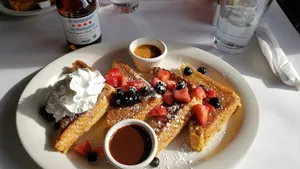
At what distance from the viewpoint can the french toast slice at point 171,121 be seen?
1.19m

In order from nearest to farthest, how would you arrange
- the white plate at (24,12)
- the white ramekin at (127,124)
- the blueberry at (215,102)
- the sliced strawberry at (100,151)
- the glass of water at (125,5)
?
1. the white ramekin at (127,124)
2. the sliced strawberry at (100,151)
3. the blueberry at (215,102)
4. the white plate at (24,12)
5. the glass of water at (125,5)

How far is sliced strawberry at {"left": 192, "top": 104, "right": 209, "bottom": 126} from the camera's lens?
1.22m

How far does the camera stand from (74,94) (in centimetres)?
121

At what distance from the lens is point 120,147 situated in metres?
1.12

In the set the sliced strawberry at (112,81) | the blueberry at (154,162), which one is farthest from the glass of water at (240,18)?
the blueberry at (154,162)

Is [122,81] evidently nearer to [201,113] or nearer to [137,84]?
[137,84]

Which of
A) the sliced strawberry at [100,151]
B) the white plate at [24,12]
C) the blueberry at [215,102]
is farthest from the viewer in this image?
the white plate at [24,12]

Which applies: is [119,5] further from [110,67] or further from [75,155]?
[75,155]

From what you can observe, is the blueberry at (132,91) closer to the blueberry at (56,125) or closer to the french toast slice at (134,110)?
the french toast slice at (134,110)

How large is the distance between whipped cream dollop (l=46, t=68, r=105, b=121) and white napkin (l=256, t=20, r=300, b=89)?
0.78m

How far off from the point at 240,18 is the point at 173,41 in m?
0.33

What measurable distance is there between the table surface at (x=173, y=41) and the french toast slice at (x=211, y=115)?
145 mm

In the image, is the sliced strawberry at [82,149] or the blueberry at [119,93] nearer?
the sliced strawberry at [82,149]

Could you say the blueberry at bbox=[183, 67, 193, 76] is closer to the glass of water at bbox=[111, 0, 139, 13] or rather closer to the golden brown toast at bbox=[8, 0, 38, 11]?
the glass of water at bbox=[111, 0, 139, 13]
